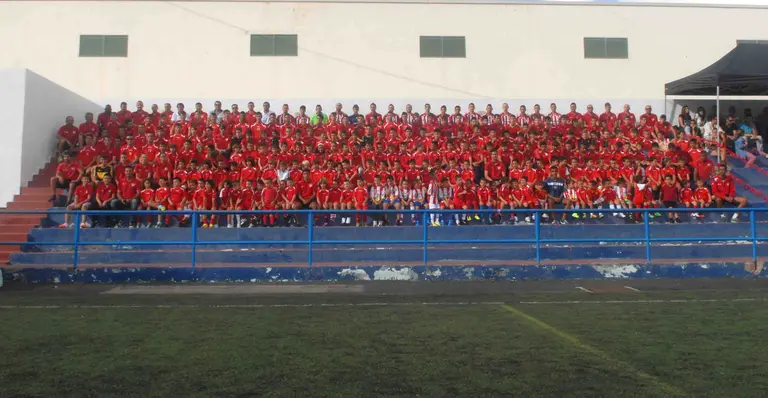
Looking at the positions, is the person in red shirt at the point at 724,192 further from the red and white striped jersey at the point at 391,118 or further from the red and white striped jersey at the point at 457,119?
the red and white striped jersey at the point at 391,118

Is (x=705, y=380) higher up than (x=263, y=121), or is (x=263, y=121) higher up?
(x=263, y=121)

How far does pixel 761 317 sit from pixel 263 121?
14.2 meters

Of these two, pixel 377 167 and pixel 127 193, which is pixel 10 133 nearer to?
pixel 127 193

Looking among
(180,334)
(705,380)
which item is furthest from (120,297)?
(705,380)

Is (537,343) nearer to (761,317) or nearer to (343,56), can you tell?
(761,317)

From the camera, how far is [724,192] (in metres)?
15.0

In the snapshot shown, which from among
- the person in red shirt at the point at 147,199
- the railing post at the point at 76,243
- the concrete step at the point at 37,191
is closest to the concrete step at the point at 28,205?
the concrete step at the point at 37,191

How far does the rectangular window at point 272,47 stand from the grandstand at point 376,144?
5cm

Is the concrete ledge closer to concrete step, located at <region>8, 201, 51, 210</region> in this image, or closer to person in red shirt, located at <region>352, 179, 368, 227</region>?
person in red shirt, located at <region>352, 179, 368, 227</region>

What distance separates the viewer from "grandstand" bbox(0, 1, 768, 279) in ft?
42.9

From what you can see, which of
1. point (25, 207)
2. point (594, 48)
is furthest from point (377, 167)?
point (594, 48)

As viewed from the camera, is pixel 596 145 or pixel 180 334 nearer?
pixel 180 334

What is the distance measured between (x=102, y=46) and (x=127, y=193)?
943cm

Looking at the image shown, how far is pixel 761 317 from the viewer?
6988mm
